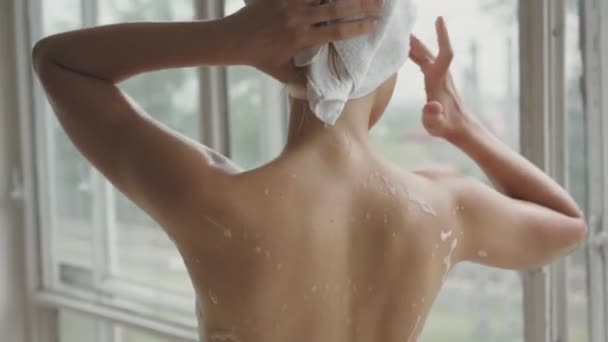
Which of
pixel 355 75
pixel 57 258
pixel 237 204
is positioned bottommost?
pixel 57 258

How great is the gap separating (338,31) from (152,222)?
4.35ft

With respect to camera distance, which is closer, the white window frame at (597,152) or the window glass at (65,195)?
the white window frame at (597,152)

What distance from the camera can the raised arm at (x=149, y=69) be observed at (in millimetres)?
765

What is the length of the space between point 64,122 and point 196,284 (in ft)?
0.73

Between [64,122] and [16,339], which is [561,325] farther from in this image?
[16,339]

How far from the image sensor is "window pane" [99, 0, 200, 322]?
6.06 feet

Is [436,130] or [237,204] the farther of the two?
[436,130]

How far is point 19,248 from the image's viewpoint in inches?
89.8

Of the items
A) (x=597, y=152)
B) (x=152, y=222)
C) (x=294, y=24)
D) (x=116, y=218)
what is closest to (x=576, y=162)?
(x=597, y=152)

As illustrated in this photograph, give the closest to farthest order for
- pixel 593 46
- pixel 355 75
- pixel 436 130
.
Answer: pixel 355 75, pixel 436 130, pixel 593 46

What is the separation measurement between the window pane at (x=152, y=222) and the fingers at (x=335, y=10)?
1.00 m

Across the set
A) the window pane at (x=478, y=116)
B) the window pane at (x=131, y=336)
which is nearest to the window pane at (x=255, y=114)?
the window pane at (x=478, y=116)

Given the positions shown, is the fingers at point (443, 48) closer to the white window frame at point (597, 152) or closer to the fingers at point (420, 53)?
the fingers at point (420, 53)

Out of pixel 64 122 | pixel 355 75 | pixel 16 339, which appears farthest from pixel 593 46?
pixel 16 339
